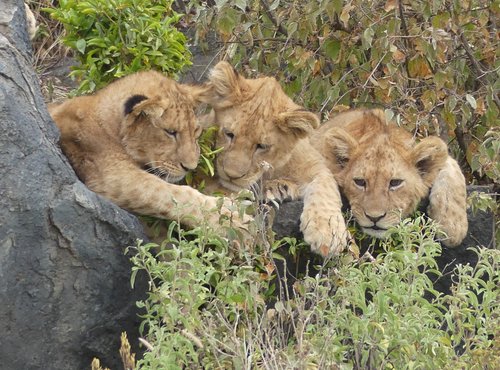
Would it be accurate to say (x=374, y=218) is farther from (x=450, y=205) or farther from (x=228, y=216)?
(x=228, y=216)

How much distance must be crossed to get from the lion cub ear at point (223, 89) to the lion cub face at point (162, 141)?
426 millimetres

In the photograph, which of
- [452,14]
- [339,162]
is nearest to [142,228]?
[339,162]

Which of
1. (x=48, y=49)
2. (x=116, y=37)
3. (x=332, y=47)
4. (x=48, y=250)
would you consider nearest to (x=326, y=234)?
(x=48, y=250)

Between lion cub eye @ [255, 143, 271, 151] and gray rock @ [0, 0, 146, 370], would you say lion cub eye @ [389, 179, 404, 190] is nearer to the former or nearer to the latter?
lion cub eye @ [255, 143, 271, 151]

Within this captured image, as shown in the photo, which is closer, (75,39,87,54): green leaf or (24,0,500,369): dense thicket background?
(24,0,500,369): dense thicket background

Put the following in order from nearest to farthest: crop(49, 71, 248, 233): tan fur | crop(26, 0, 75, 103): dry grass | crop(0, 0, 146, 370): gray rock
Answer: crop(0, 0, 146, 370): gray rock < crop(49, 71, 248, 233): tan fur < crop(26, 0, 75, 103): dry grass

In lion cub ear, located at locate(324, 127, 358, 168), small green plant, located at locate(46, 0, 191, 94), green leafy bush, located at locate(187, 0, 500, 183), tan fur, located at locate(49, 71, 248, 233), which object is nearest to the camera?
tan fur, located at locate(49, 71, 248, 233)

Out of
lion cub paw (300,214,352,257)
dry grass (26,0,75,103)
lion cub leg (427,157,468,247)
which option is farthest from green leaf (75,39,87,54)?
dry grass (26,0,75,103)

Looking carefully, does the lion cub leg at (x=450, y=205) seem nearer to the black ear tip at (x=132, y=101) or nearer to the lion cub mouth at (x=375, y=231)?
the lion cub mouth at (x=375, y=231)

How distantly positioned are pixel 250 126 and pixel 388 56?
4.69 ft

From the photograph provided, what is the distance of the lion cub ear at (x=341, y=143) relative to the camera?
6.27 m

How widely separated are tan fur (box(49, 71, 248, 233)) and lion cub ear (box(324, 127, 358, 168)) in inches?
31.1

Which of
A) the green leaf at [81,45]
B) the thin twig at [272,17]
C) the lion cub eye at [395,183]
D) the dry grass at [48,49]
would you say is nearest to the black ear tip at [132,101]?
the green leaf at [81,45]

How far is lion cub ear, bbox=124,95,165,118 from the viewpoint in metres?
5.60
